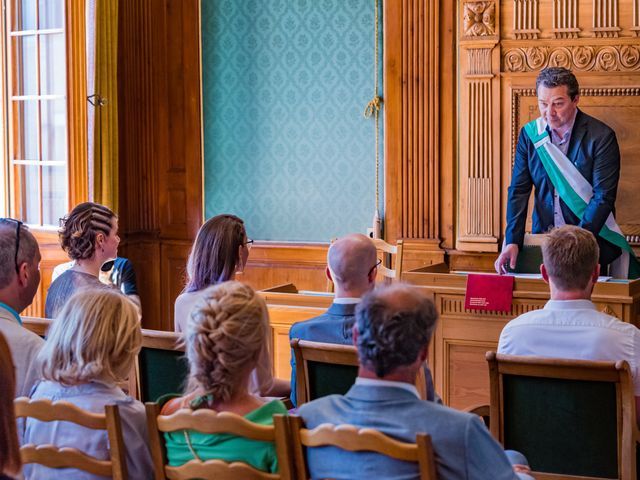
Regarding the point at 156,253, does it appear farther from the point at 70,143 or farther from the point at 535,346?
the point at 535,346

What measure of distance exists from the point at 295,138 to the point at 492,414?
14.4 feet

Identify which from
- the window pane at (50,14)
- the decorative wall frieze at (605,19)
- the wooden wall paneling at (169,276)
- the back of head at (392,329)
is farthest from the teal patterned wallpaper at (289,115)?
the back of head at (392,329)

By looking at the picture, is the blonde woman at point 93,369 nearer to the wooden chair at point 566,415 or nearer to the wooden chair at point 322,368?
the wooden chair at point 322,368

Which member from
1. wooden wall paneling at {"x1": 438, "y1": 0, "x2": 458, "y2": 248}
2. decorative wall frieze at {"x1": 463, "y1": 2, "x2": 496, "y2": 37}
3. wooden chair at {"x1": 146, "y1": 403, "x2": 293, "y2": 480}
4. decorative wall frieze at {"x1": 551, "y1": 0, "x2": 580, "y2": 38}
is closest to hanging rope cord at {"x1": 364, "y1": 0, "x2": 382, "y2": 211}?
wooden wall paneling at {"x1": 438, "y1": 0, "x2": 458, "y2": 248}

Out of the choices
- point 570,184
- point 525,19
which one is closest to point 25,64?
point 525,19

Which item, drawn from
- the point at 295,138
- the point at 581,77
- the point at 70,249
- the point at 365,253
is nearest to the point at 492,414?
the point at 365,253

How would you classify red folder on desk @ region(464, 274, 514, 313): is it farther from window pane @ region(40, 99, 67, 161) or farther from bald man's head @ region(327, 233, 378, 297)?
window pane @ region(40, 99, 67, 161)

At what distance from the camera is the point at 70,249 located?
3986mm

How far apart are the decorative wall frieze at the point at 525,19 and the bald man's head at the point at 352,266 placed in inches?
121

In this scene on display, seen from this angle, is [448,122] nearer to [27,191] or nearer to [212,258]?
[27,191]

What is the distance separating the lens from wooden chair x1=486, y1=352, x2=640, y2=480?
282 centimetres

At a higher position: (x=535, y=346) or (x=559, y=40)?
(x=559, y=40)

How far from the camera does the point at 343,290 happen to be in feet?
11.4

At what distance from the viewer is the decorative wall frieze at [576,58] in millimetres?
5914
